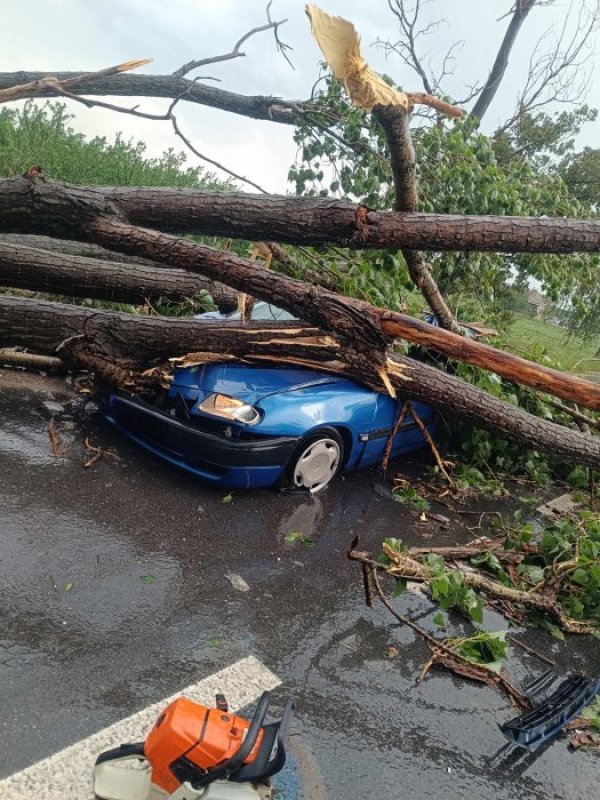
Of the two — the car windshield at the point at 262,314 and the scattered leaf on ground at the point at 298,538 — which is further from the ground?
the car windshield at the point at 262,314

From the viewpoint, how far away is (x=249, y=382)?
179 inches

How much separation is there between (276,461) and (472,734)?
2.08 meters

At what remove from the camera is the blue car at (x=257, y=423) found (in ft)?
13.9

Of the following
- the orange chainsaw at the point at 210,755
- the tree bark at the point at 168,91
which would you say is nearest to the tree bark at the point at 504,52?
the tree bark at the point at 168,91

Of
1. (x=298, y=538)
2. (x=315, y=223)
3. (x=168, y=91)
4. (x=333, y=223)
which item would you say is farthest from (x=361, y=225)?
(x=168, y=91)

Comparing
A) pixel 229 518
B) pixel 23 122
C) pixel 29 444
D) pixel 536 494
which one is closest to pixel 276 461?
pixel 229 518

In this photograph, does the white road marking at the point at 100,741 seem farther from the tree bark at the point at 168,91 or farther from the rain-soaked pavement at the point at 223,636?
the tree bark at the point at 168,91

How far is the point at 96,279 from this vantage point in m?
5.51

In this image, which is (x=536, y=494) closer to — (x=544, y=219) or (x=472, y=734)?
(x=544, y=219)

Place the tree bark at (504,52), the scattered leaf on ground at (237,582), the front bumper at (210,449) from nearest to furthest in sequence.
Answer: the scattered leaf on ground at (237,582) < the front bumper at (210,449) < the tree bark at (504,52)

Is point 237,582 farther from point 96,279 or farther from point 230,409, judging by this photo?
point 96,279

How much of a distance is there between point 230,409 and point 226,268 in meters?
1.00

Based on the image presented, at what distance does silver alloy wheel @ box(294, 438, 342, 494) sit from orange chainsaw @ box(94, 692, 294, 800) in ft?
8.81

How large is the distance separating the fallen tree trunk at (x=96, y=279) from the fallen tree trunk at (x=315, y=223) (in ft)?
1.69
